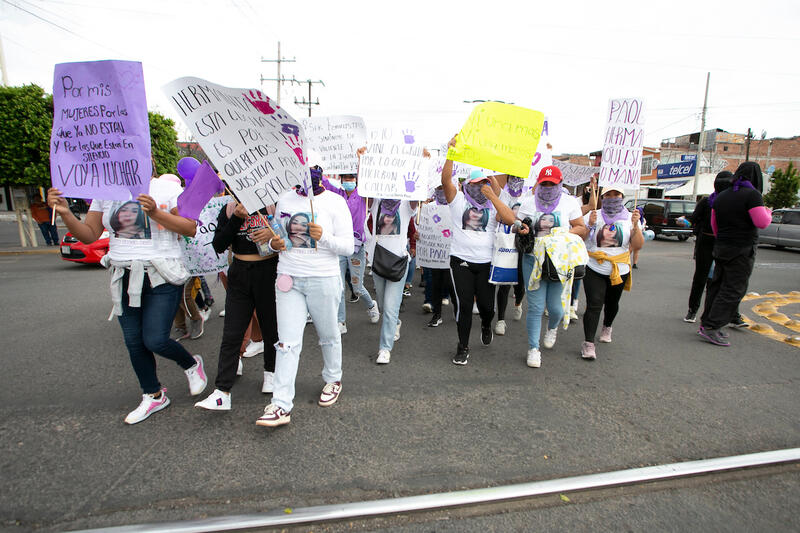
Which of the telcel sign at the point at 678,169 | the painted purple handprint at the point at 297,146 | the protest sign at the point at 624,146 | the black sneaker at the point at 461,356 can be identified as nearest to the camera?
the painted purple handprint at the point at 297,146

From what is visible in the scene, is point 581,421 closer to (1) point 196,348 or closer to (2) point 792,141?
(1) point 196,348

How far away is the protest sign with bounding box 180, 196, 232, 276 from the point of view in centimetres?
434

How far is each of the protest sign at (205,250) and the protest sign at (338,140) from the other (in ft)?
4.48

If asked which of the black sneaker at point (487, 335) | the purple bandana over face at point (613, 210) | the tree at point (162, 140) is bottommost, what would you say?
the black sneaker at point (487, 335)

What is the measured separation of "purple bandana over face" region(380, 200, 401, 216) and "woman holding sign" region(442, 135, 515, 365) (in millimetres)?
539

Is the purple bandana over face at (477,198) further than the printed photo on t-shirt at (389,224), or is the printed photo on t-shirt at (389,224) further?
the printed photo on t-shirt at (389,224)

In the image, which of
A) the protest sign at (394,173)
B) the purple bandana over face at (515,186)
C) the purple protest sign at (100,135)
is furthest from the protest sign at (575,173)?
the purple protest sign at (100,135)

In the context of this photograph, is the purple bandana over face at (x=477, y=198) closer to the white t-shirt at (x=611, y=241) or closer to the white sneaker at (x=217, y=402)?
the white t-shirt at (x=611, y=241)

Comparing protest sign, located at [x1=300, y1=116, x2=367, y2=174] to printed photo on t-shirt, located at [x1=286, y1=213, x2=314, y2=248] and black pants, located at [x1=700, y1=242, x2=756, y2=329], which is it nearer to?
printed photo on t-shirt, located at [x1=286, y1=213, x2=314, y2=248]

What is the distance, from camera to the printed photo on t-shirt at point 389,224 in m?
4.36

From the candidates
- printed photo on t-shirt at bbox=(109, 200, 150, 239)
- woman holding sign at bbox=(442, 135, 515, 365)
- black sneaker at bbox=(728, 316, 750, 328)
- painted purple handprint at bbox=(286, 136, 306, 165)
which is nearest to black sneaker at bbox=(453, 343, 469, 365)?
woman holding sign at bbox=(442, 135, 515, 365)

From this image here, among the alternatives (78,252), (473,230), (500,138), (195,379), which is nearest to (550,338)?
(473,230)

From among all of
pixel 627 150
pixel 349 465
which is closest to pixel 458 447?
pixel 349 465

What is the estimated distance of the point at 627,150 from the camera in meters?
4.52
